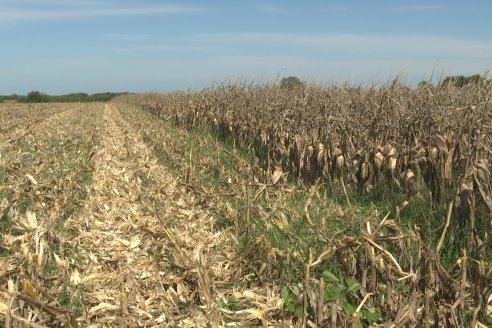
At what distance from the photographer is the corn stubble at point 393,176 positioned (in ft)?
9.74

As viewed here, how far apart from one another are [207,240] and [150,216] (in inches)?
41.2

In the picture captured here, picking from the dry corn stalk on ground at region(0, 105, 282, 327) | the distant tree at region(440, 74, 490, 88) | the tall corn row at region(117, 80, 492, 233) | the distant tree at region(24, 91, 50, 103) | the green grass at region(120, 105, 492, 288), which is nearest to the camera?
the dry corn stalk on ground at region(0, 105, 282, 327)

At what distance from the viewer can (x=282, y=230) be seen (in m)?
4.41

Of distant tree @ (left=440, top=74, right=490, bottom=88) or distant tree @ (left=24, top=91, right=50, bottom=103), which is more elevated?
distant tree @ (left=440, top=74, right=490, bottom=88)

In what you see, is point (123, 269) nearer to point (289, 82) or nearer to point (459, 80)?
point (459, 80)

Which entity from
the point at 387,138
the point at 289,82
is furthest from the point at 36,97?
the point at 387,138

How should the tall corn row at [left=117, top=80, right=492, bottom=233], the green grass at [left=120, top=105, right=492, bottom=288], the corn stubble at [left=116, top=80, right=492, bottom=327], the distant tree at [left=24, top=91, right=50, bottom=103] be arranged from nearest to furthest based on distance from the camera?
1. the corn stubble at [left=116, top=80, right=492, bottom=327]
2. the green grass at [left=120, top=105, right=492, bottom=288]
3. the tall corn row at [left=117, top=80, right=492, bottom=233]
4. the distant tree at [left=24, top=91, right=50, bottom=103]

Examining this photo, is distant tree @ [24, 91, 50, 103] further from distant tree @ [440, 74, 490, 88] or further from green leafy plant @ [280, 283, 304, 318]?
green leafy plant @ [280, 283, 304, 318]

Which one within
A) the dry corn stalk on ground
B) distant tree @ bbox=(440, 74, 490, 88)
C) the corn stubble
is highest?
distant tree @ bbox=(440, 74, 490, 88)

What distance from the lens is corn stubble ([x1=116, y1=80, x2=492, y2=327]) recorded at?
2.97m

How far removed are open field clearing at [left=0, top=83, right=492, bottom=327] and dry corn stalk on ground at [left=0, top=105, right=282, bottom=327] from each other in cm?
1

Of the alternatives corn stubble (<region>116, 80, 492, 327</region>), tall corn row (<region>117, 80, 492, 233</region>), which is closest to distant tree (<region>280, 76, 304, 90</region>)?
corn stubble (<region>116, 80, 492, 327</region>)

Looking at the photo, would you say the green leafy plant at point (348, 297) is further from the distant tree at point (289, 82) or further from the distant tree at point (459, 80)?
the distant tree at point (289, 82)

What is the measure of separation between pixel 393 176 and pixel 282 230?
170cm
